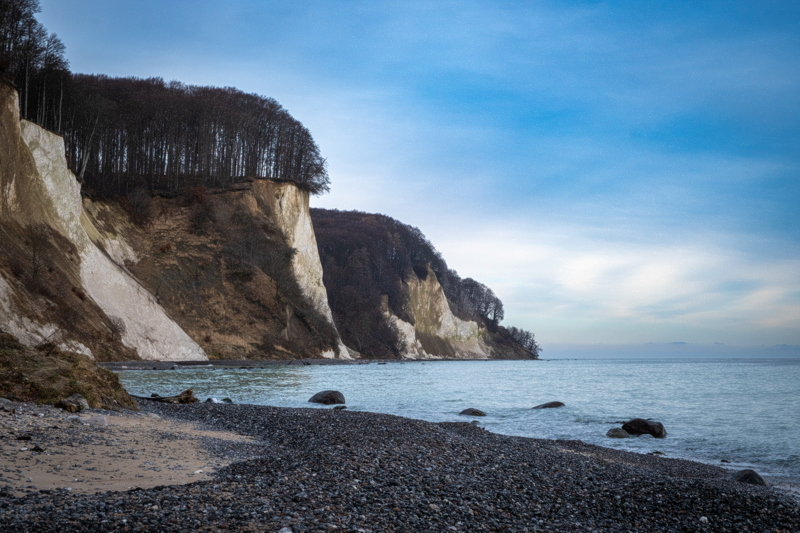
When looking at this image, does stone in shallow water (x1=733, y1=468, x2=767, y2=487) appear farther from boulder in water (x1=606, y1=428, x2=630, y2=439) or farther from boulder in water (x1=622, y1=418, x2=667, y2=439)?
boulder in water (x1=622, y1=418, x2=667, y2=439)

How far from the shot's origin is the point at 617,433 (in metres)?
18.8

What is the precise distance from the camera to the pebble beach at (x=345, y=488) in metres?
5.47

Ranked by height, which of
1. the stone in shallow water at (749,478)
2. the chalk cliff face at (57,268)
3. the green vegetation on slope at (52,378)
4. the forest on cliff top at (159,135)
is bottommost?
the stone in shallow water at (749,478)

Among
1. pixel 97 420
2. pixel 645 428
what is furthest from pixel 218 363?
pixel 645 428

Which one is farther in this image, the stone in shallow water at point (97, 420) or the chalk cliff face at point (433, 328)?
the chalk cliff face at point (433, 328)

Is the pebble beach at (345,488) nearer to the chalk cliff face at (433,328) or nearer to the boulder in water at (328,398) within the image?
the boulder in water at (328,398)

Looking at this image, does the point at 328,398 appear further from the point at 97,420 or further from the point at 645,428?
the point at 645,428

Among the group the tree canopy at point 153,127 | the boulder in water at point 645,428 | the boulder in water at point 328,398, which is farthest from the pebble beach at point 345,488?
the tree canopy at point 153,127

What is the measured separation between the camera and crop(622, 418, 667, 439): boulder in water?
754 inches

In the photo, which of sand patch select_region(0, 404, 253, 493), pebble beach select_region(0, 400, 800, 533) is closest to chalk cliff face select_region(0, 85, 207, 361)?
sand patch select_region(0, 404, 253, 493)

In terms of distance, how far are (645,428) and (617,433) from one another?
138 centimetres

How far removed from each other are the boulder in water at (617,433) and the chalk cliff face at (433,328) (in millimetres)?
76450

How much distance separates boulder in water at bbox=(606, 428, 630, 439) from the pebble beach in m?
5.60

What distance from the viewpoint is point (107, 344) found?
34.5m
